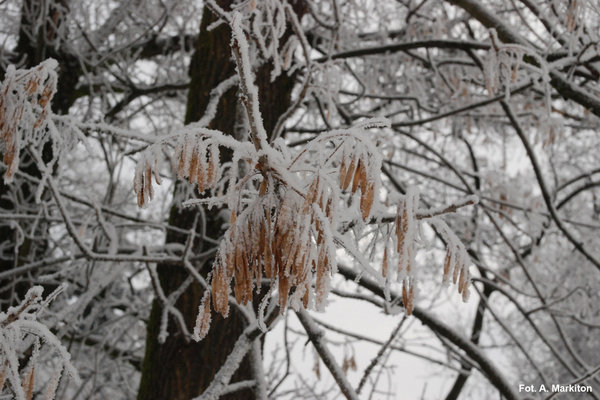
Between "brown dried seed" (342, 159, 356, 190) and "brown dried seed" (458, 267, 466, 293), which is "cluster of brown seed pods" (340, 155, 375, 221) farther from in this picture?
"brown dried seed" (458, 267, 466, 293)

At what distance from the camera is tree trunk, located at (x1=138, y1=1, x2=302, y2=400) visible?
236 centimetres

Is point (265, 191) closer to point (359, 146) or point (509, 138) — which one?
point (359, 146)

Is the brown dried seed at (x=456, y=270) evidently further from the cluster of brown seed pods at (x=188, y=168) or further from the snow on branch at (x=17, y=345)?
the snow on branch at (x=17, y=345)

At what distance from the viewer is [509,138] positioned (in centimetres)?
563

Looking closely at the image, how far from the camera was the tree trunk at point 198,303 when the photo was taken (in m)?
2.36

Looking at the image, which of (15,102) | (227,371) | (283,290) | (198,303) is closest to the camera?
(283,290)

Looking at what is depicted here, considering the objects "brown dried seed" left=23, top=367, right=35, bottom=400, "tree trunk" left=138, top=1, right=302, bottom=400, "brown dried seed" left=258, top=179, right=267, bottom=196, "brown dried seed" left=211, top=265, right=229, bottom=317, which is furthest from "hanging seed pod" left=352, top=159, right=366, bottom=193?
"tree trunk" left=138, top=1, right=302, bottom=400

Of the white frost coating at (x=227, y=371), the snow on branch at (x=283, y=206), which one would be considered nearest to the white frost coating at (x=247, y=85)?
the snow on branch at (x=283, y=206)

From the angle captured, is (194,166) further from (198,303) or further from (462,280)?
(198,303)

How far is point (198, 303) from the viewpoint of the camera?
2484 mm

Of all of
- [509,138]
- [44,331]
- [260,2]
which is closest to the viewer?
[44,331]

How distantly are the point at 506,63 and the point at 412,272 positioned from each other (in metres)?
1.21

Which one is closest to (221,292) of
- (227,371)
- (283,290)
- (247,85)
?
(283,290)

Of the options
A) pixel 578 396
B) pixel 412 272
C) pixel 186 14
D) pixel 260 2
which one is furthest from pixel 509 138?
pixel 578 396
